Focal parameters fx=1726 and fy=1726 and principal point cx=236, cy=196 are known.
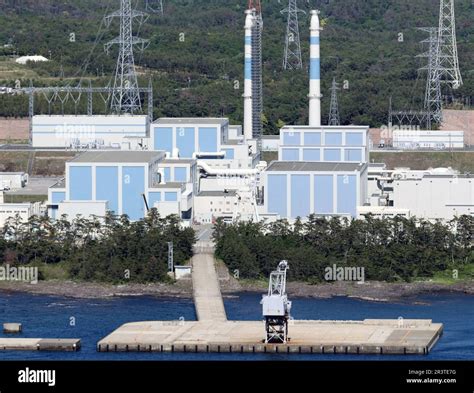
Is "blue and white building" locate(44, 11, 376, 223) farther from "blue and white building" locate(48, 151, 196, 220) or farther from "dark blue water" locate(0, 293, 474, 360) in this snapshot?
"dark blue water" locate(0, 293, 474, 360)

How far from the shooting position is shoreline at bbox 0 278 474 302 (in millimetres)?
31297

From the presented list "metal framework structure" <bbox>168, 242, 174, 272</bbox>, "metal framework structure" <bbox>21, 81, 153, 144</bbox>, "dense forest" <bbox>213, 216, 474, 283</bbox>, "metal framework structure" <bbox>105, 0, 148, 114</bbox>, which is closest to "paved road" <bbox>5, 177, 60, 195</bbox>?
"metal framework structure" <bbox>21, 81, 153, 144</bbox>

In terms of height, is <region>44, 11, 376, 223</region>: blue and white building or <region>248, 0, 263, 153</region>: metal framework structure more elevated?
<region>248, 0, 263, 153</region>: metal framework structure

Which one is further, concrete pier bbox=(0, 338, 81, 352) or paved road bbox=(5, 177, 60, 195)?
paved road bbox=(5, 177, 60, 195)

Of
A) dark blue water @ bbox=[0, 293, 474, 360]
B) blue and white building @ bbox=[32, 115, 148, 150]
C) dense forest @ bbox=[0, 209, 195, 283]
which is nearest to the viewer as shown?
dark blue water @ bbox=[0, 293, 474, 360]

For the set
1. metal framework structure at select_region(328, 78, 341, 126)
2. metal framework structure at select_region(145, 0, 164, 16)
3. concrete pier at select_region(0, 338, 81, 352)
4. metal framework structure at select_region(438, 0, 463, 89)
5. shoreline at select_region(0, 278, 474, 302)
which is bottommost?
concrete pier at select_region(0, 338, 81, 352)

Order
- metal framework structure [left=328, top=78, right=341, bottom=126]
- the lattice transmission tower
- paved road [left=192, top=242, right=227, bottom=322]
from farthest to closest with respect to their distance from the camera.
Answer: the lattice transmission tower
metal framework structure [left=328, top=78, right=341, bottom=126]
paved road [left=192, top=242, right=227, bottom=322]

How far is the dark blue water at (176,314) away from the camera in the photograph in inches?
976

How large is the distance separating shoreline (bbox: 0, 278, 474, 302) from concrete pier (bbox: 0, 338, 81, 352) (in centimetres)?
575

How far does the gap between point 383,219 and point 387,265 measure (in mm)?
2319
